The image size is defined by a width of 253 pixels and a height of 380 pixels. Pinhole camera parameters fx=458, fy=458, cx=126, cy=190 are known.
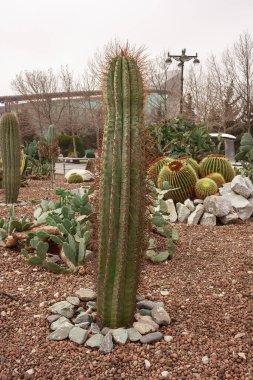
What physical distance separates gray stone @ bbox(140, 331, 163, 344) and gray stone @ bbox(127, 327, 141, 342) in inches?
1.0

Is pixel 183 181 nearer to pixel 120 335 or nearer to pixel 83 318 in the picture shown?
pixel 83 318

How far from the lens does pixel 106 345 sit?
8.15ft

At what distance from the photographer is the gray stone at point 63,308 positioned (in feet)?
9.27

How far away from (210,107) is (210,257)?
82.6 ft

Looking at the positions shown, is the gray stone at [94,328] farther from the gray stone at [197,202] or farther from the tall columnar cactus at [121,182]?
the gray stone at [197,202]

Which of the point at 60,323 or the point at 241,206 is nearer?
the point at 60,323

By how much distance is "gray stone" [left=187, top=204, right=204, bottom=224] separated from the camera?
5.88 meters

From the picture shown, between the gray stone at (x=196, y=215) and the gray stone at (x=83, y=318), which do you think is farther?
the gray stone at (x=196, y=215)

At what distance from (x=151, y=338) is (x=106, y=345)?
26cm

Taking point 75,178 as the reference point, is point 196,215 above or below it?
above

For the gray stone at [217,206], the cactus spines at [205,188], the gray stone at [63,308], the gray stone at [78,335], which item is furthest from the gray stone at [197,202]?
the gray stone at [78,335]

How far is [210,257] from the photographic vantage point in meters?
4.21

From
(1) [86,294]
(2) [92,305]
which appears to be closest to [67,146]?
(1) [86,294]

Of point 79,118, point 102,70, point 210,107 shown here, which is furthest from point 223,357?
point 79,118
